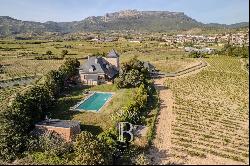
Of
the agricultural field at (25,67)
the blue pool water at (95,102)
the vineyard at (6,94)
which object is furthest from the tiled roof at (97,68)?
the agricultural field at (25,67)

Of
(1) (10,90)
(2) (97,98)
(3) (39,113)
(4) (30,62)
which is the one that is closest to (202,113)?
(2) (97,98)

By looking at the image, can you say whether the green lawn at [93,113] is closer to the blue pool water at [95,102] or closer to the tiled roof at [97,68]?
the blue pool water at [95,102]

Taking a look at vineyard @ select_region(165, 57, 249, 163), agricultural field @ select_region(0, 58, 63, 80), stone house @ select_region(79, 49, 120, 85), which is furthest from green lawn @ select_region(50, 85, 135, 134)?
agricultural field @ select_region(0, 58, 63, 80)

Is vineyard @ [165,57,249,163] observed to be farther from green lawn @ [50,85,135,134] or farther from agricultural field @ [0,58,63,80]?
agricultural field @ [0,58,63,80]

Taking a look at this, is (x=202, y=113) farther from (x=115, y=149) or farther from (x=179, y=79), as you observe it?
(x=179, y=79)

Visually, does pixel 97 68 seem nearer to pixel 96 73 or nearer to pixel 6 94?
pixel 96 73

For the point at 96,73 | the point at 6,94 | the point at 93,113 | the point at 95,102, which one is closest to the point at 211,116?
the point at 93,113
